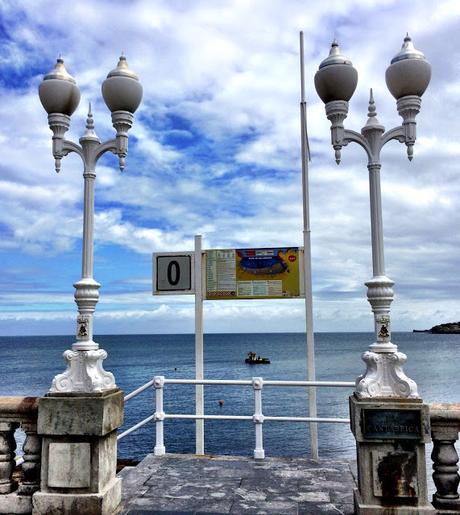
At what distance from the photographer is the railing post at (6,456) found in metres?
5.20

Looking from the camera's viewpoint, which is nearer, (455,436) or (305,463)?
(455,436)

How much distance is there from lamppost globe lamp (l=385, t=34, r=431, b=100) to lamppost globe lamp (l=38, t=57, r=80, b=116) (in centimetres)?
339

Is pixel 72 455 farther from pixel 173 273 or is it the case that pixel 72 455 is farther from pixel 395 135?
pixel 395 135

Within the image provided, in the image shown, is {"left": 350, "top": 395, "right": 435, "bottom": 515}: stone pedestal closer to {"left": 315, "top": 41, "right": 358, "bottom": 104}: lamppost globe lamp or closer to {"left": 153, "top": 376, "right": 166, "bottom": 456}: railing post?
{"left": 315, "top": 41, "right": 358, "bottom": 104}: lamppost globe lamp

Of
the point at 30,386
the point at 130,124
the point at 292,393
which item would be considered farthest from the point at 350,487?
the point at 30,386

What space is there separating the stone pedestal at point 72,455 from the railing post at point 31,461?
0.17m

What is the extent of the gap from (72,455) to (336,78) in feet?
15.1

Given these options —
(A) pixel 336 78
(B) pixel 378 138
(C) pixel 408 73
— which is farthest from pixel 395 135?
(A) pixel 336 78

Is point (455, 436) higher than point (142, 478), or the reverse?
point (455, 436)

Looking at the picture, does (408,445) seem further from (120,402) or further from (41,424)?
(41,424)

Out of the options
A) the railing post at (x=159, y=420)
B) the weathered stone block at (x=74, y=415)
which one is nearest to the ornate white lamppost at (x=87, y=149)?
the weathered stone block at (x=74, y=415)

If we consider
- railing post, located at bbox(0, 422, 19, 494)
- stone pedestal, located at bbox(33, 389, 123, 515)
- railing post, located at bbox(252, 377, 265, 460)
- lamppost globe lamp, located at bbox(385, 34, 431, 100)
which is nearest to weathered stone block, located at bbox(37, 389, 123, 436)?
stone pedestal, located at bbox(33, 389, 123, 515)

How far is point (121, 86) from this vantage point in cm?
543

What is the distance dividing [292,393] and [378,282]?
150 feet
